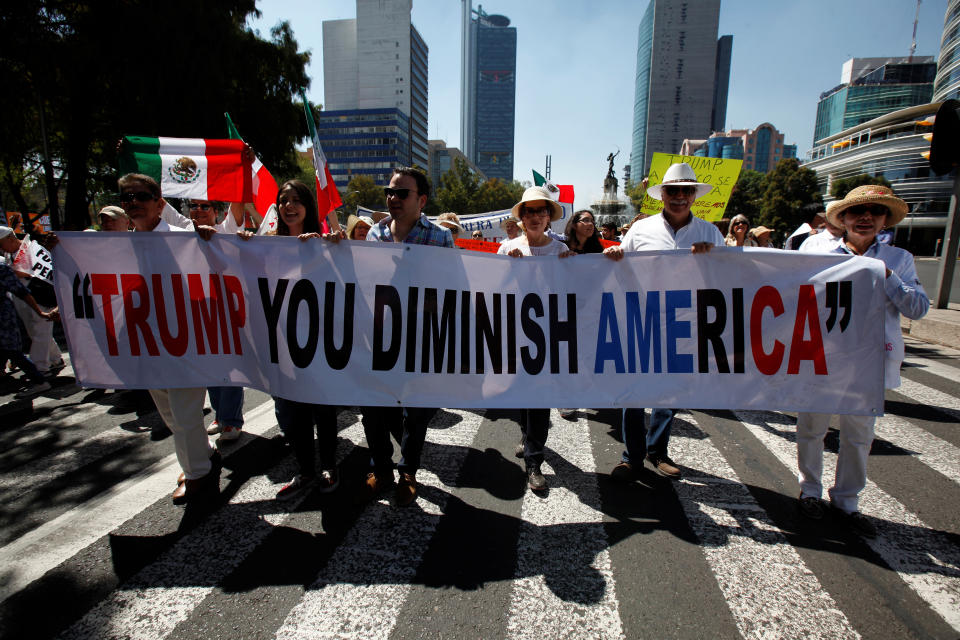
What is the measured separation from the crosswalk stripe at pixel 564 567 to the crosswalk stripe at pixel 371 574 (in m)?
0.57

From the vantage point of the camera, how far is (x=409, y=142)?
119938mm

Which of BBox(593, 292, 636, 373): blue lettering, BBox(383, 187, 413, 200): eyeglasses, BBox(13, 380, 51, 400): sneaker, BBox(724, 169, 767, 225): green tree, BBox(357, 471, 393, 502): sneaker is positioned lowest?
BBox(13, 380, 51, 400): sneaker

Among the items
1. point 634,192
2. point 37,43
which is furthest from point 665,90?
point 37,43

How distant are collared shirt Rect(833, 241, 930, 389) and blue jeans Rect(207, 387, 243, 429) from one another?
15.8 ft

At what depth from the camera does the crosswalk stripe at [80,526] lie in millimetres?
2492

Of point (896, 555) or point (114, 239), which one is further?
point (114, 239)

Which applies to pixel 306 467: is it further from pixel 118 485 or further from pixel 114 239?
pixel 114 239

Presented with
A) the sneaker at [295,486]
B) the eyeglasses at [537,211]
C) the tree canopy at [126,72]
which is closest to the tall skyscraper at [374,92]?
the tree canopy at [126,72]

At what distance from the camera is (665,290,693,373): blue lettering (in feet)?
10.1

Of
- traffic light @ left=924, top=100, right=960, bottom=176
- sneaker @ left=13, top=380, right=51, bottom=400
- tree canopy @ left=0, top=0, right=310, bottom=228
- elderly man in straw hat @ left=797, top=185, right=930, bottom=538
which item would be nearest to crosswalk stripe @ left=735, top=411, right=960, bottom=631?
elderly man in straw hat @ left=797, top=185, right=930, bottom=538

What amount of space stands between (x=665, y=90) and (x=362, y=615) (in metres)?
181

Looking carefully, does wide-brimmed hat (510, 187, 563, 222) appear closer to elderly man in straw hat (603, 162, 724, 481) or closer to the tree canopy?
elderly man in straw hat (603, 162, 724, 481)

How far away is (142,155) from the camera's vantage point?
184 inches

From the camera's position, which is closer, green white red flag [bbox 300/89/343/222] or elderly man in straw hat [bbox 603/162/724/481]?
elderly man in straw hat [bbox 603/162/724/481]
